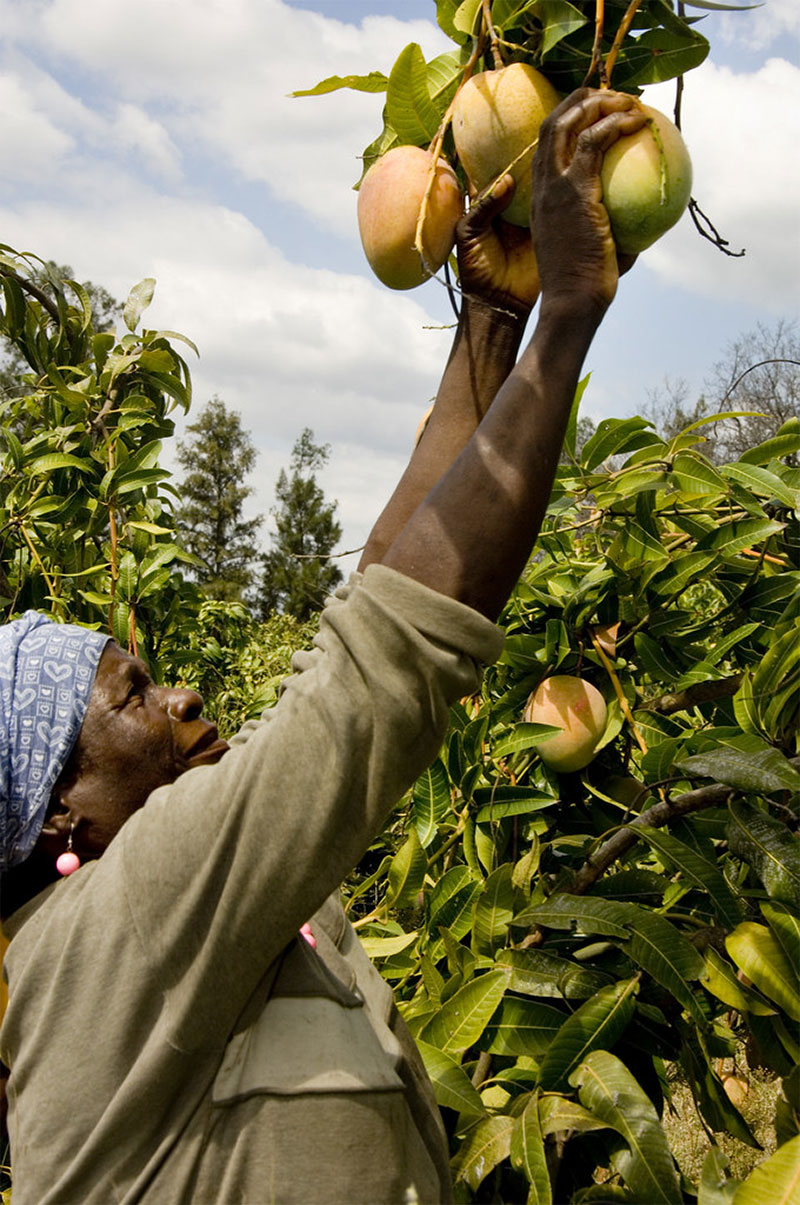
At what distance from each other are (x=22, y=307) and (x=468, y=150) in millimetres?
2115

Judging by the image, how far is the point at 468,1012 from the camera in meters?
1.38

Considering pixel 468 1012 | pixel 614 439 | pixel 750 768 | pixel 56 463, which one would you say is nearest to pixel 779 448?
pixel 614 439

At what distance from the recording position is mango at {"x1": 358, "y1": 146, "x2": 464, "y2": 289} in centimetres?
107

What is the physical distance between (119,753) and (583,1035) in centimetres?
67

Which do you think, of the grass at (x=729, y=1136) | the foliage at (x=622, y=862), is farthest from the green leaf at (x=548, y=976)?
the grass at (x=729, y=1136)

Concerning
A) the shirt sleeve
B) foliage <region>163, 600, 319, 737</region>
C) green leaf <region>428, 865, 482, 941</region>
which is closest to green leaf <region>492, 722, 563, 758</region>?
green leaf <region>428, 865, 482, 941</region>

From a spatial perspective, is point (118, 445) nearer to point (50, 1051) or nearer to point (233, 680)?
point (50, 1051)

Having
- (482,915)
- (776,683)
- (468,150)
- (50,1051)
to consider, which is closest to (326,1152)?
(50,1051)

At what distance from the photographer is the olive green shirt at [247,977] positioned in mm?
873

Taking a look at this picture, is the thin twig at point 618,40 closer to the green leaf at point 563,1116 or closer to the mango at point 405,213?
the mango at point 405,213

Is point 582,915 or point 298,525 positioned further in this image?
point 298,525

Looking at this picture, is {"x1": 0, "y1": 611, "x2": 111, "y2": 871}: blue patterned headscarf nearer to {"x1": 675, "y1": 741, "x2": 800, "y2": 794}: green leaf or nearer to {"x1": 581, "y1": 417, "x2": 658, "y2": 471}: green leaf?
{"x1": 675, "y1": 741, "x2": 800, "y2": 794}: green leaf

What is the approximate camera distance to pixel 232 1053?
1011 millimetres

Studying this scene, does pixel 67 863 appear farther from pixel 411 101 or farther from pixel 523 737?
pixel 411 101
